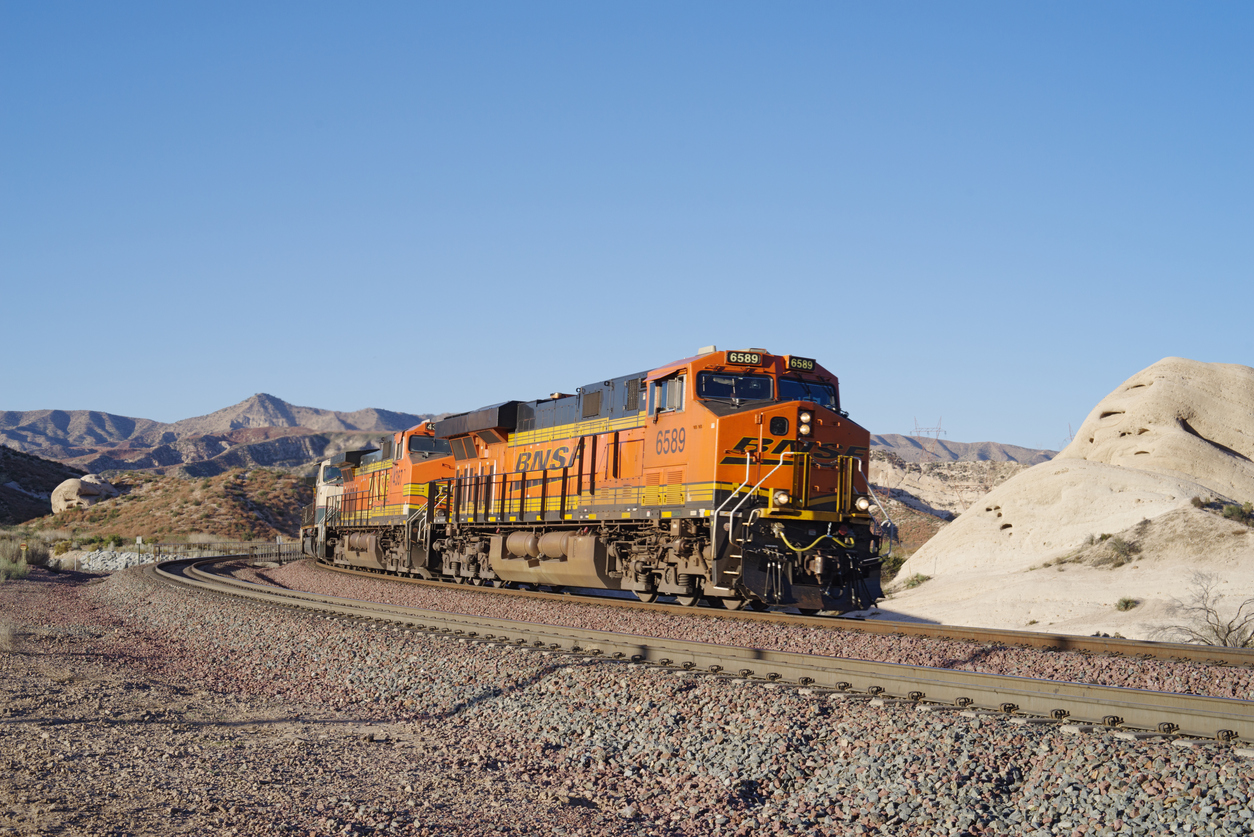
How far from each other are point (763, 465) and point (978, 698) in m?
7.31

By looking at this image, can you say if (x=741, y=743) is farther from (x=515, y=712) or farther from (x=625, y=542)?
(x=625, y=542)

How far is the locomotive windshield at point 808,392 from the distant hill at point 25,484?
6800 centimetres

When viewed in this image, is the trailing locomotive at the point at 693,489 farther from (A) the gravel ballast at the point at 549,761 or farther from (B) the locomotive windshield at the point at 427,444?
(A) the gravel ballast at the point at 549,761

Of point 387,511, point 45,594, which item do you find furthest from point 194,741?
point 387,511

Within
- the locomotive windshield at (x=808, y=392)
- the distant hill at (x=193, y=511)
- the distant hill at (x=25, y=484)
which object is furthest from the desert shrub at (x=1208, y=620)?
the distant hill at (x=25, y=484)

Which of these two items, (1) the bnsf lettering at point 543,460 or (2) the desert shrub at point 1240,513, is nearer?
(1) the bnsf lettering at point 543,460

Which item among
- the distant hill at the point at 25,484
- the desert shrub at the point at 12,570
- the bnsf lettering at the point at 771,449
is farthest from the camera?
the distant hill at the point at 25,484

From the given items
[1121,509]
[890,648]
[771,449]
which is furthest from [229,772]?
[1121,509]

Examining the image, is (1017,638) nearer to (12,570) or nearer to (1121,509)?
(1121,509)

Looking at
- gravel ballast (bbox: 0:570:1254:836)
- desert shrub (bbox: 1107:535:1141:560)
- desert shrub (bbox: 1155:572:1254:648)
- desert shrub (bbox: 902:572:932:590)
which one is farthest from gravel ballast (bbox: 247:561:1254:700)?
desert shrub (bbox: 1107:535:1141:560)

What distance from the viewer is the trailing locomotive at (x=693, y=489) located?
14.6 m

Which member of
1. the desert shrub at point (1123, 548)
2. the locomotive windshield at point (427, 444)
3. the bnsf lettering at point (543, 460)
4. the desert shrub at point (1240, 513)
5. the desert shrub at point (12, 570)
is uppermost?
the locomotive windshield at point (427, 444)

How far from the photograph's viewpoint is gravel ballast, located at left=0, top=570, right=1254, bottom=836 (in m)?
5.59

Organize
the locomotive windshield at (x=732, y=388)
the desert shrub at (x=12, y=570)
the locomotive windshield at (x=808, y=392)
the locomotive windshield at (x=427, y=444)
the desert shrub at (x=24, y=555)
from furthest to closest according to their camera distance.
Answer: the desert shrub at (x=24, y=555) < the desert shrub at (x=12, y=570) < the locomotive windshield at (x=427, y=444) < the locomotive windshield at (x=808, y=392) < the locomotive windshield at (x=732, y=388)
